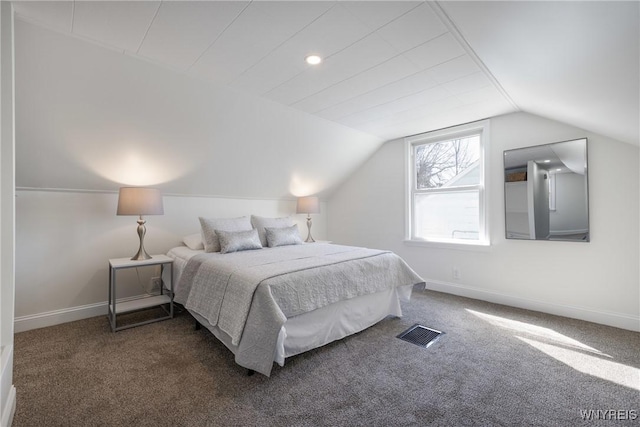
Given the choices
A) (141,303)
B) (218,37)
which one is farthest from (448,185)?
(141,303)

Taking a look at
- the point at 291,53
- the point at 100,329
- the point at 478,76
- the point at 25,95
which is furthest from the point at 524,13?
the point at 100,329

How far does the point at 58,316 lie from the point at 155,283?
84cm

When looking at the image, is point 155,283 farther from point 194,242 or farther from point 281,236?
point 281,236

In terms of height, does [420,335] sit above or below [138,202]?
below

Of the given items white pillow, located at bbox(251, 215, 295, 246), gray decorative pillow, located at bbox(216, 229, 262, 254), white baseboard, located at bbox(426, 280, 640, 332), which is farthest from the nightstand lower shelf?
white baseboard, located at bbox(426, 280, 640, 332)

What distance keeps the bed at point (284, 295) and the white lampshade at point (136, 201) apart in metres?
0.57

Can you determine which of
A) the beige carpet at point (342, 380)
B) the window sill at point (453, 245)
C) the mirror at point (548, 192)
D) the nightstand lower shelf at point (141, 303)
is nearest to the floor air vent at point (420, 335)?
the beige carpet at point (342, 380)

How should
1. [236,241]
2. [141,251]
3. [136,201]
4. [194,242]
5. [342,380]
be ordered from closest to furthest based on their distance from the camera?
[342,380] < [136,201] < [141,251] < [236,241] < [194,242]

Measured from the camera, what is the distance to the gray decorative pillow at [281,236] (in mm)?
3348

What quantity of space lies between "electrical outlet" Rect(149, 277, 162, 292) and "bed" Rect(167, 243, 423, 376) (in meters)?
0.53

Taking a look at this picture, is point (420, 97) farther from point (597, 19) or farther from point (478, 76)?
point (597, 19)

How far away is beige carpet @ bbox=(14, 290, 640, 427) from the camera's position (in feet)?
4.86

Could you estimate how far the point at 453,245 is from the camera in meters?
3.60

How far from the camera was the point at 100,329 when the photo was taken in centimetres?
254
